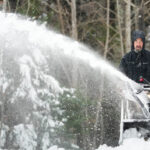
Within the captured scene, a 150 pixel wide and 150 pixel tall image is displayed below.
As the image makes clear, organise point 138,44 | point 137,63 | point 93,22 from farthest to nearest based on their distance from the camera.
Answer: point 93,22 → point 137,63 → point 138,44

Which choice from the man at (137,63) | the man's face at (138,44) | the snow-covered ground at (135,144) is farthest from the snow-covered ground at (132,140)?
the man's face at (138,44)

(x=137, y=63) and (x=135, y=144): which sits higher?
(x=137, y=63)

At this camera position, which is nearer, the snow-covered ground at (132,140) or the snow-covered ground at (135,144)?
the snow-covered ground at (135,144)

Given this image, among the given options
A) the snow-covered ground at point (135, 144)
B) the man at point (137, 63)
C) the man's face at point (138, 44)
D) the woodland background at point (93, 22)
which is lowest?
the snow-covered ground at point (135, 144)

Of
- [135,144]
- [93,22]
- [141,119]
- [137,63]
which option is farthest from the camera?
[93,22]

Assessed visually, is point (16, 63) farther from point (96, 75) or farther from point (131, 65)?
point (96, 75)

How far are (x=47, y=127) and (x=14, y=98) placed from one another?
4.23 feet

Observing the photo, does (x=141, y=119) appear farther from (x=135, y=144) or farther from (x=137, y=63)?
(x=137, y=63)

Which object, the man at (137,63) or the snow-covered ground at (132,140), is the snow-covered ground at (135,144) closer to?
the snow-covered ground at (132,140)

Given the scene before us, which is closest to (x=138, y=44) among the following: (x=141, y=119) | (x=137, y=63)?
(x=137, y=63)

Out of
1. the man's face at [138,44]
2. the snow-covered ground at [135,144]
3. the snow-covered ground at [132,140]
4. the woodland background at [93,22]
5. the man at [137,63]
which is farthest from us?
the woodland background at [93,22]

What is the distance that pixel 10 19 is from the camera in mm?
10891

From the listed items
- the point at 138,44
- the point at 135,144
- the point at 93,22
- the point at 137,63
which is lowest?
the point at 135,144

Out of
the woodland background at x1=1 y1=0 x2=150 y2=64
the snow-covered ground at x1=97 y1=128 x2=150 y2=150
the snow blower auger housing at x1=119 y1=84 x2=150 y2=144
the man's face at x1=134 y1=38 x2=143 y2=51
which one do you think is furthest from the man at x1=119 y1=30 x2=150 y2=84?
the woodland background at x1=1 y1=0 x2=150 y2=64
